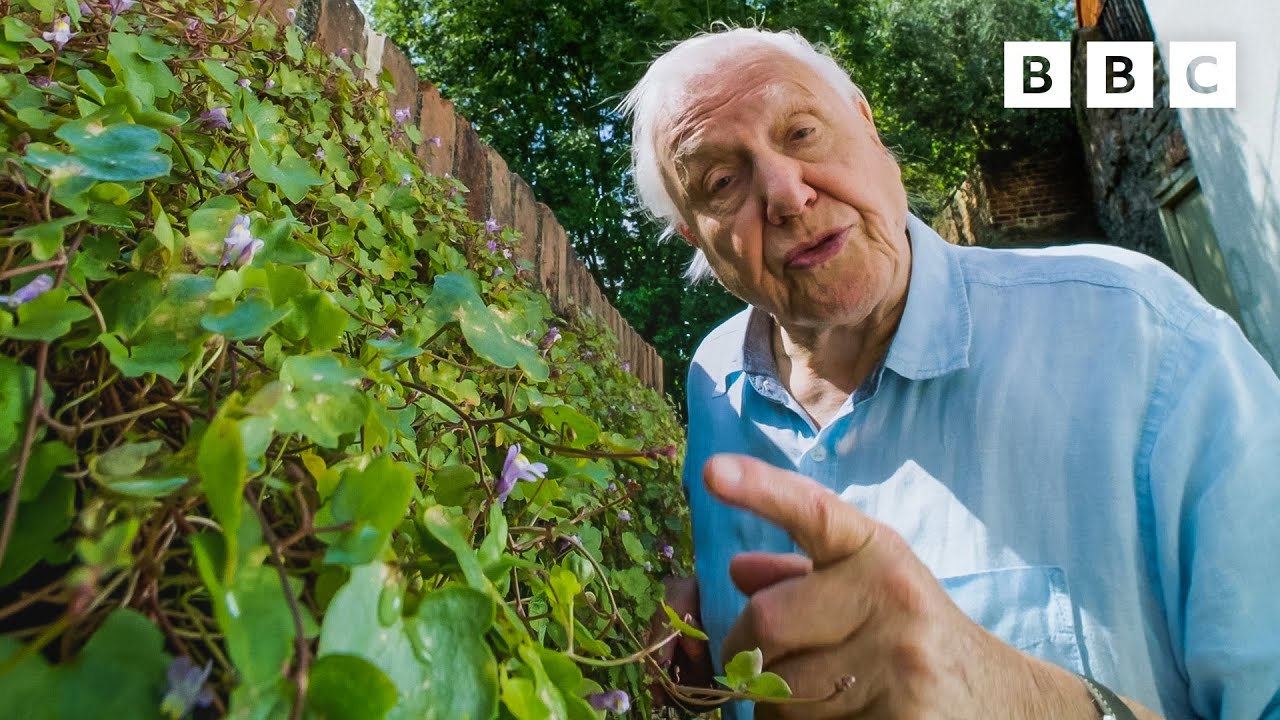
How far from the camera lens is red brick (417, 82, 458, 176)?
2.33m

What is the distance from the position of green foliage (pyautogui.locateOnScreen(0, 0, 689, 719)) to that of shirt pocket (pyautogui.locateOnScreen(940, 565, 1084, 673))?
987 millimetres

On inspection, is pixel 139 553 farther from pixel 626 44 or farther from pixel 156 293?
pixel 626 44

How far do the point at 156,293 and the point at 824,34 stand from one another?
61.5 ft

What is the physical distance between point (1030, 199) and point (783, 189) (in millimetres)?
17223

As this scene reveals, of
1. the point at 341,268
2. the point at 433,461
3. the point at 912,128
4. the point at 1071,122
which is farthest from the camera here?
the point at 912,128

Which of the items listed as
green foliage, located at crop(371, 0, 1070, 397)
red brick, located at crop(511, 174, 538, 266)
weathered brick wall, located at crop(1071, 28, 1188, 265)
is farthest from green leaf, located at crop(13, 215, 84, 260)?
green foliage, located at crop(371, 0, 1070, 397)

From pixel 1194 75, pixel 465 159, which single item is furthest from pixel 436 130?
pixel 1194 75

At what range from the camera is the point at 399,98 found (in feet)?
7.36

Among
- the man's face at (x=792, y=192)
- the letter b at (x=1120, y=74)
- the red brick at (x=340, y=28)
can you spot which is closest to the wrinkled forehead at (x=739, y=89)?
the man's face at (x=792, y=192)

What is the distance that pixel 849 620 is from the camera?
2.98 ft

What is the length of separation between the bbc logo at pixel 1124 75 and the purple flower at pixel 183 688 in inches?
227

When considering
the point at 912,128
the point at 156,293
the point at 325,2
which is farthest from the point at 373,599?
the point at 912,128

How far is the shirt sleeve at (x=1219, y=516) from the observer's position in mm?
1367

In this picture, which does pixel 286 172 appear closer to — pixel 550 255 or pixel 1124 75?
pixel 550 255
